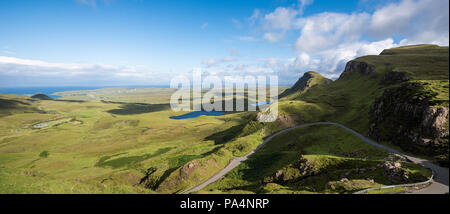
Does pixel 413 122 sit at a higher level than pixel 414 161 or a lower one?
higher

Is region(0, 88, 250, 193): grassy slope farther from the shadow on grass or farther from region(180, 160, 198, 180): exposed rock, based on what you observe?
region(180, 160, 198, 180): exposed rock

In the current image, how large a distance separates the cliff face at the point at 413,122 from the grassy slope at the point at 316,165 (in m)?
9.07

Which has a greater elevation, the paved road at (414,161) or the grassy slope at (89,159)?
the paved road at (414,161)

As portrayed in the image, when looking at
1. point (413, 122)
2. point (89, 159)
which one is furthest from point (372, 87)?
point (89, 159)

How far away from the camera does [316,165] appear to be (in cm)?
5400

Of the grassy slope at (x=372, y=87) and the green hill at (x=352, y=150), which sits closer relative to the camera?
the green hill at (x=352, y=150)

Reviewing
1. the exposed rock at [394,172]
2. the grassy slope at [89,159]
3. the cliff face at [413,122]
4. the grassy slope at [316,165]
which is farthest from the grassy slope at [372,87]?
the grassy slope at [89,159]

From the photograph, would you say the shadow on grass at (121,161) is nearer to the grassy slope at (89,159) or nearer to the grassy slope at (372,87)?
the grassy slope at (89,159)

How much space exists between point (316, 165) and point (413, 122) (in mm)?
40683

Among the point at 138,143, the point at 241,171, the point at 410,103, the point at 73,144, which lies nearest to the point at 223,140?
the point at 241,171

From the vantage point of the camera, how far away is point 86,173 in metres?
90.6

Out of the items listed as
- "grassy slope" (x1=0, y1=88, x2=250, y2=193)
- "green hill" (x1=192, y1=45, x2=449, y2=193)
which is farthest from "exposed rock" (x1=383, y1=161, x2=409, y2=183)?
"grassy slope" (x1=0, y1=88, x2=250, y2=193)

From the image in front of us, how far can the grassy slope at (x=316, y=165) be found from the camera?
40.5 metres

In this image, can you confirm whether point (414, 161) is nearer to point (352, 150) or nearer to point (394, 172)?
point (394, 172)
